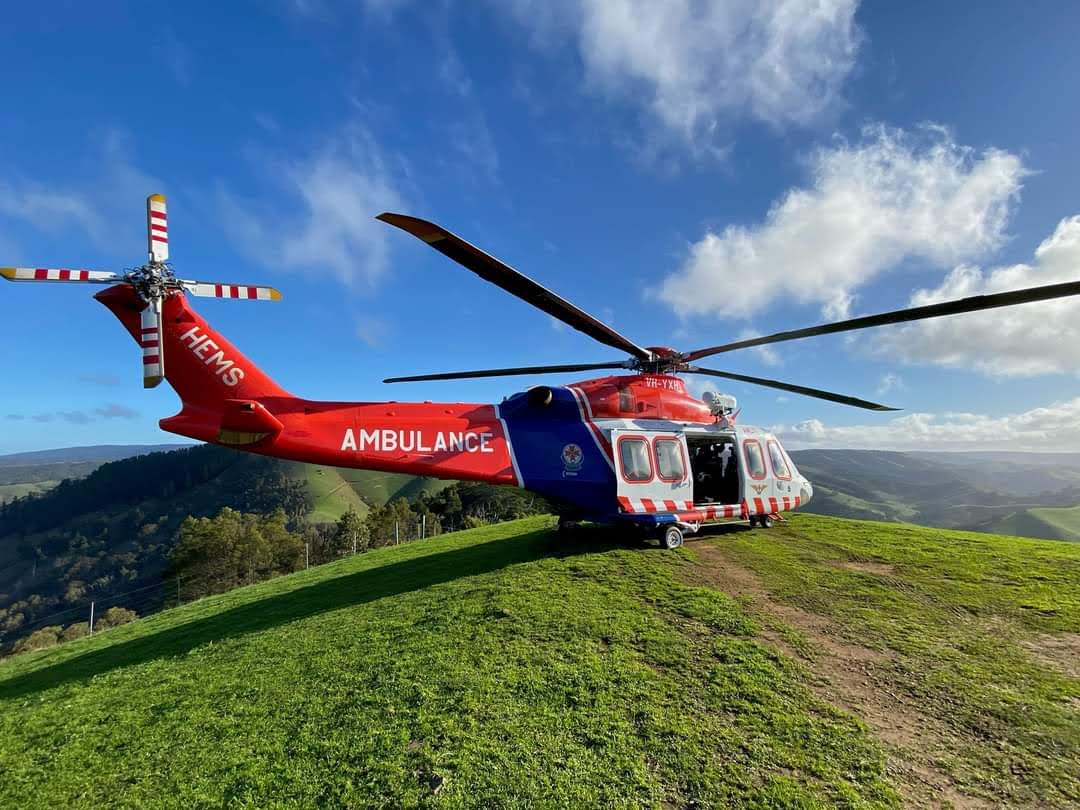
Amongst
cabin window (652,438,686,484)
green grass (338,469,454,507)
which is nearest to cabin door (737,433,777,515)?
cabin window (652,438,686,484)

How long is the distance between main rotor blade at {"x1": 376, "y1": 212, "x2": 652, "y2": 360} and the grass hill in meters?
5.21

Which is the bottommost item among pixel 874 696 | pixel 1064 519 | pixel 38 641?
pixel 1064 519

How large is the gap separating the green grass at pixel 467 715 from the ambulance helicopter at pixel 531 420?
2605 millimetres

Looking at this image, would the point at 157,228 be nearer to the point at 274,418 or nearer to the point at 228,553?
the point at 274,418

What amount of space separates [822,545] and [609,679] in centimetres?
820

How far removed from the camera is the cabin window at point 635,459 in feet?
38.6

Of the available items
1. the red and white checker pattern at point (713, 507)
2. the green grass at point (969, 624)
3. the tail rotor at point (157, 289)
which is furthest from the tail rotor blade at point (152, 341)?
the green grass at point (969, 624)

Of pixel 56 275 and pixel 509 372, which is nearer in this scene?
pixel 56 275

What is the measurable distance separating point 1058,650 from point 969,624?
930 millimetres

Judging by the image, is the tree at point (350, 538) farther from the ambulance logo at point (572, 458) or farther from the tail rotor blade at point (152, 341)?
the tail rotor blade at point (152, 341)

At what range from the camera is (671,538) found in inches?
460

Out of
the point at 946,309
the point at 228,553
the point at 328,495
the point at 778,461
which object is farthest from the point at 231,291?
the point at 328,495

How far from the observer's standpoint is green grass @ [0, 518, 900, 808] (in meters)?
4.53

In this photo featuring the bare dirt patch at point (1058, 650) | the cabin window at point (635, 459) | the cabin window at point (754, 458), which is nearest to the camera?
the bare dirt patch at point (1058, 650)
